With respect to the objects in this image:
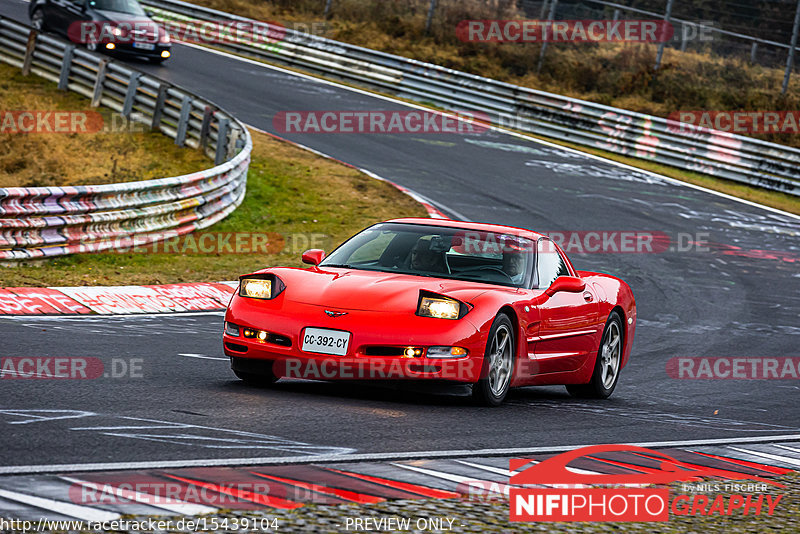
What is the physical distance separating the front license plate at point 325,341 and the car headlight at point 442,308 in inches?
20.3

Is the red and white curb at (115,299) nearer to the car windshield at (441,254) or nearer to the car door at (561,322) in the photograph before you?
the car windshield at (441,254)

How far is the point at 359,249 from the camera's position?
859cm

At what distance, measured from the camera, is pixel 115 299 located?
11414mm

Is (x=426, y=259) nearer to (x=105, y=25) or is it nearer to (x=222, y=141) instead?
(x=222, y=141)

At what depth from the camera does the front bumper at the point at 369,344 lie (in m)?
7.08

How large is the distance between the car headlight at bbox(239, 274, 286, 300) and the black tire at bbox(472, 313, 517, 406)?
142cm

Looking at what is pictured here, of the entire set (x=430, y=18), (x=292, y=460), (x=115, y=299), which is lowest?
(x=115, y=299)

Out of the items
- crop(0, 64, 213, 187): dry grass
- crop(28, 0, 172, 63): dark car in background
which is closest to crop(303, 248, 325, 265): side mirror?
crop(0, 64, 213, 187): dry grass

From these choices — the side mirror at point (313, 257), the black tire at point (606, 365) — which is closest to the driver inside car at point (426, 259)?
the side mirror at point (313, 257)

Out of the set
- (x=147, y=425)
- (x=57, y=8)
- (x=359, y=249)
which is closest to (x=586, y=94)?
(x=57, y=8)

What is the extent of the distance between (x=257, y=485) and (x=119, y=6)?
25.8 m

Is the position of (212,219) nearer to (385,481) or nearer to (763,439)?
(763,439)

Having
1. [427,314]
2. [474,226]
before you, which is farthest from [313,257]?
[427,314]

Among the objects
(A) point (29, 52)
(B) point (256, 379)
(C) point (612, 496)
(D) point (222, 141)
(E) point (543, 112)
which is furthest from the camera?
(E) point (543, 112)
